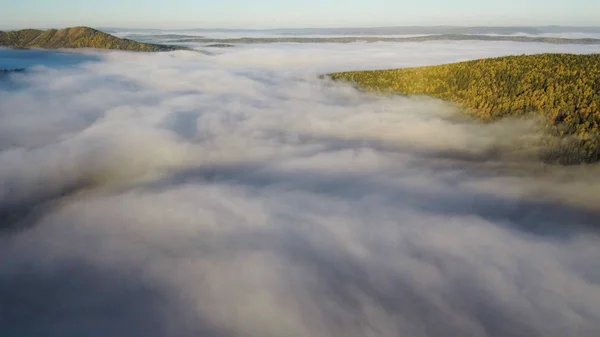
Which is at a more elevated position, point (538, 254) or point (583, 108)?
point (583, 108)

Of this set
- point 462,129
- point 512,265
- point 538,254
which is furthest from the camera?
point 462,129

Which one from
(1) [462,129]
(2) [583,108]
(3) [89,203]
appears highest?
(2) [583,108]

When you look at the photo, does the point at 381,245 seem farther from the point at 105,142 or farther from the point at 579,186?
the point at 105,142

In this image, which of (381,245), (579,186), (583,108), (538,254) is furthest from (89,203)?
(583,108)

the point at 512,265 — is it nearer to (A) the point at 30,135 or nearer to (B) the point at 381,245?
(B) the point at 381,245

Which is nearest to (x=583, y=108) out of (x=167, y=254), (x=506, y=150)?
(x=506, y=150)

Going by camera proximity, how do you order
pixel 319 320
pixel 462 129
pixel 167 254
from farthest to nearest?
1. pixel 462 129
2. pixel 167 254
3. pixel 319 320

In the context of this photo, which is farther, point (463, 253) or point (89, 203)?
point (89, 203)
